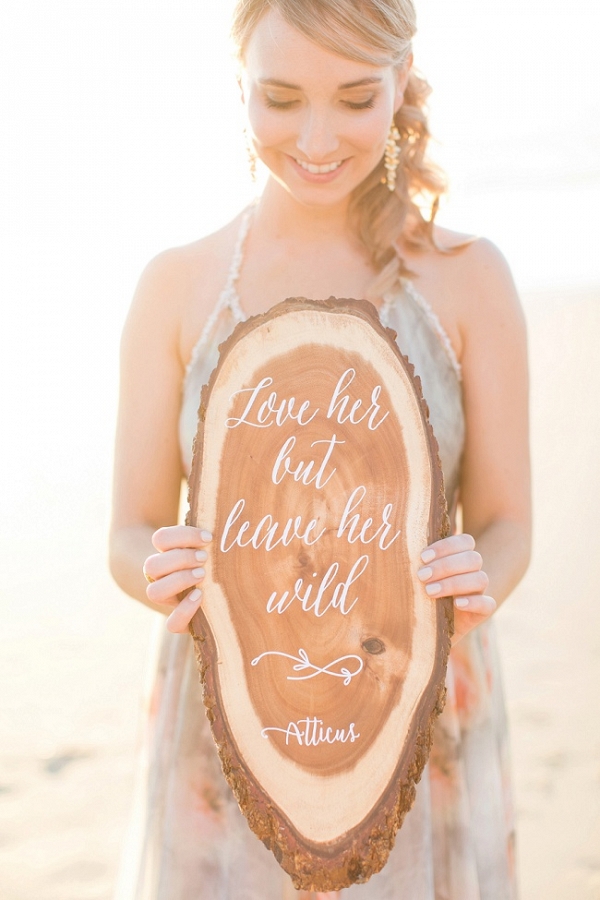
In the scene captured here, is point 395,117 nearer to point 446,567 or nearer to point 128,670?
point 446,567

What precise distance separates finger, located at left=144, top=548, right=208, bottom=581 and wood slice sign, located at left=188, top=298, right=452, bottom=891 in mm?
20

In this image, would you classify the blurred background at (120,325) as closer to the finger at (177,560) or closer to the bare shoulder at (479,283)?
the bare shoulder at (479,283)

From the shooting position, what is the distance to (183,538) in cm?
127

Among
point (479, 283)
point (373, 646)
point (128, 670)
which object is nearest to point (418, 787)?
point (373, 646)

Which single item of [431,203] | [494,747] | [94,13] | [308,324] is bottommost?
[494,747]

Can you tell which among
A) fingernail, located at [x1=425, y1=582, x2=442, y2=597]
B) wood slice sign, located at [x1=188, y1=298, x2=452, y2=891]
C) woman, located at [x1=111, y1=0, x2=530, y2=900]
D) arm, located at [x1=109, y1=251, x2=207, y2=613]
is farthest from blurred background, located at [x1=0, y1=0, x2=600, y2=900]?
fingernail, located at [x1=425, y1=582, x2=442, y2=597]

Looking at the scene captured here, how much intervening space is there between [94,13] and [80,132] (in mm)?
2192

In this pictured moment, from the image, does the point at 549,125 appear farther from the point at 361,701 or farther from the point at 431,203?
the point at 361,701

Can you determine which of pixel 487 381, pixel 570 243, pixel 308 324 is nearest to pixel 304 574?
pixel 308 324

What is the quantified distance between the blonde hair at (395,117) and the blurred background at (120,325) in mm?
116

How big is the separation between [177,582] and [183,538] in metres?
0.06

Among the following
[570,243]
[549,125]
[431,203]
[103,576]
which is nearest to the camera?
[431,203]

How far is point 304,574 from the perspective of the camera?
1289mm

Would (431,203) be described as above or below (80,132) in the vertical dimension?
below
